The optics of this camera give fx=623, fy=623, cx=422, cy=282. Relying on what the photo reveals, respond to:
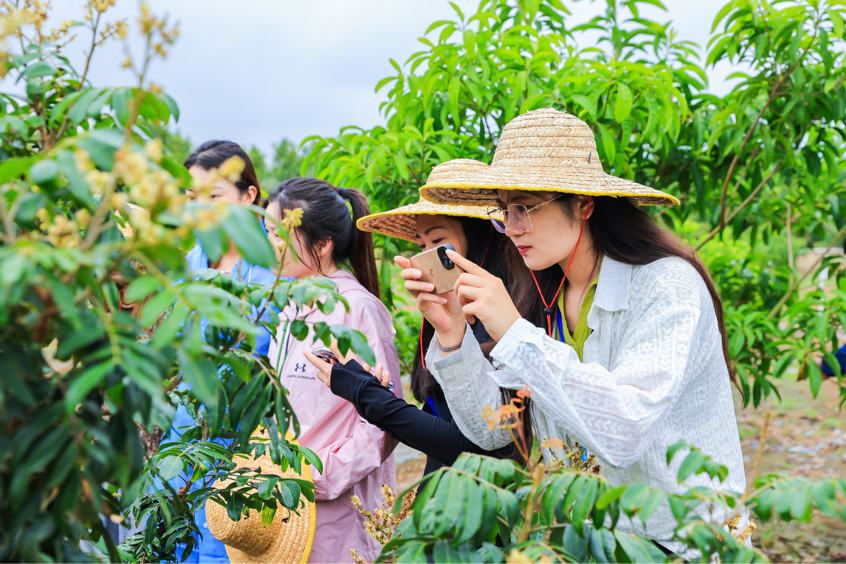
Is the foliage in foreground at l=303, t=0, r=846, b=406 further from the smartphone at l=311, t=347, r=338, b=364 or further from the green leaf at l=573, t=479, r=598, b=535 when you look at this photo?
the green leaf at l=573, t=479, r=598, b=535

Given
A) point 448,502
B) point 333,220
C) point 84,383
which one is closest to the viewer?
point 84,383

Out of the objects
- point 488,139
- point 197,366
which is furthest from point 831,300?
point 197,366

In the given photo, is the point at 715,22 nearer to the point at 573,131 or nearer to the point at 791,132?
the point at 791,132

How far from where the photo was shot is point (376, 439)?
2.13m

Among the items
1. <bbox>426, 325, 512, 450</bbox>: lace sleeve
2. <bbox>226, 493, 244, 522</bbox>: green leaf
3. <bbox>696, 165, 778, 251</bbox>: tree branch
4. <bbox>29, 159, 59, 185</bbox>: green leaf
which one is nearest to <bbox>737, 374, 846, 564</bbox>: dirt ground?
<bbox>696, 165, 778, 251</bbox>: tree branch

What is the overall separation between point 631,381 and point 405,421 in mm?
777

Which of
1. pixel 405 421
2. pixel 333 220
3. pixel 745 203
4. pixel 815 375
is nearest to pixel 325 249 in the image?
pixel 333 220

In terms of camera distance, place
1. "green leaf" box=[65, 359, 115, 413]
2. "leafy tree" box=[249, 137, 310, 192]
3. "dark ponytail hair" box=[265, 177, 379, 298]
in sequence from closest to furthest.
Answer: "green leaf" box=[65, 359, 115, 413], "dark ponytail hair" box=[265, 177, 379, 298], "leafy tree" box=[249, 137, 310, 192]

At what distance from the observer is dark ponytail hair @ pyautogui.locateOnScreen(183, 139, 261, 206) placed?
2746mm

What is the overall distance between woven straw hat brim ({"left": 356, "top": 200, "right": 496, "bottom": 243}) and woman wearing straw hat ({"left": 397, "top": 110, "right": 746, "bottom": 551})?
220 millimetres

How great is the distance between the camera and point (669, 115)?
2.34 m

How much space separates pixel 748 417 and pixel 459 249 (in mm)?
7109

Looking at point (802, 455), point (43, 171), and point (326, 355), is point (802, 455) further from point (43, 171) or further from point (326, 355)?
point (43, 171)

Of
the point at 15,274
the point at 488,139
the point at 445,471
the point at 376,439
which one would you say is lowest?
the point at 376,439
